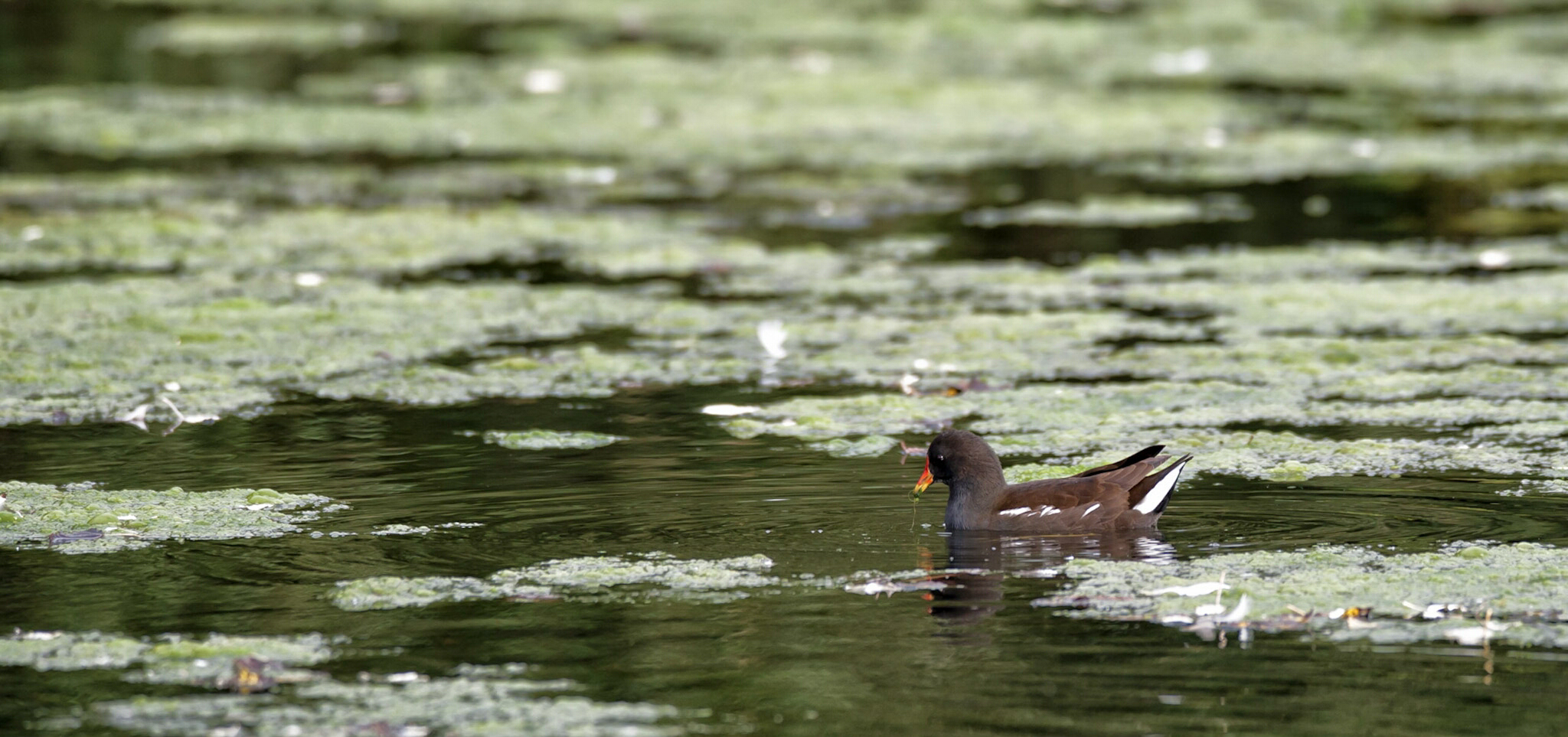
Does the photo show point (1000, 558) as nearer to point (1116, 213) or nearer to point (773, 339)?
point (773, 339)

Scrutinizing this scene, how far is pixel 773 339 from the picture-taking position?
388 inches

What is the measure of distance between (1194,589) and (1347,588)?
16.9 inches

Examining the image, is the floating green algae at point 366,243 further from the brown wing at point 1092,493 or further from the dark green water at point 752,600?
the brown wing at point 1092,493

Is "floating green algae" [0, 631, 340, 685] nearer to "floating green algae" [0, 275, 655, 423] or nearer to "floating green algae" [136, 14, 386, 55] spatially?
"floating green algae" [0, 275, 655, 423]

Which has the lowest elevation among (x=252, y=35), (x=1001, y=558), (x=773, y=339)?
(x=1001, y=558)

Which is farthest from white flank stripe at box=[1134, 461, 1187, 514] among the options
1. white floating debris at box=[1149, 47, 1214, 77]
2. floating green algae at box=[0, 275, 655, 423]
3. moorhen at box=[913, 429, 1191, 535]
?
white floating debris at box=[1149, 47, 1214, 77]

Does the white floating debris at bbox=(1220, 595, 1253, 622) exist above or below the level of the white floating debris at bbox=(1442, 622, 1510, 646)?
above

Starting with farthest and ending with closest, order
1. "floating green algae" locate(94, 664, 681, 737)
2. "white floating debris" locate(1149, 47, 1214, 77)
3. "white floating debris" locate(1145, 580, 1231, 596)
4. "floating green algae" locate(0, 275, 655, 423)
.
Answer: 1. "white floating debris" locate(1149, 47, 1214, 77)
2. "floating green algae" locate(0, 275, 655, 423)
3. "white floating debris" locate(1145, 580, 1231, 596)
4. "floating green algae" locate(94, 664, 681, 737)

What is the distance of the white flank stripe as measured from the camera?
6637 mm

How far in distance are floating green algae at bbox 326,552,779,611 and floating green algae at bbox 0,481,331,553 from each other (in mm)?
824

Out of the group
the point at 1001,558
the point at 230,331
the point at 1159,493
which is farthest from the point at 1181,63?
the point at 1001,558

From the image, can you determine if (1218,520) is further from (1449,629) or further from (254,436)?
(254,436)

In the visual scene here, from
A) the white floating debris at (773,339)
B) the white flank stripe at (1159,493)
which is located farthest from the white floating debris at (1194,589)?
the white floating debris at (773,339)

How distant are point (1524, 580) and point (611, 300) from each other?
609cm
